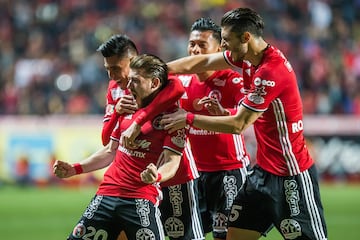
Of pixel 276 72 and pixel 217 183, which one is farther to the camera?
pixel 217 183

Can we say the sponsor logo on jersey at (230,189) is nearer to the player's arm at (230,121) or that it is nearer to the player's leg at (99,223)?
the player's arm at (230,121)

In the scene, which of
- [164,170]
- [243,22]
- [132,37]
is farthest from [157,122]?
[132,37]

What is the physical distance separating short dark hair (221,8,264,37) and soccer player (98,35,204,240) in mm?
603

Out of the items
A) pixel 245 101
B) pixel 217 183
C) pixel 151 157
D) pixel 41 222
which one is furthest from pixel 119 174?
pixel 41 222

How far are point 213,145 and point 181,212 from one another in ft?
2.90

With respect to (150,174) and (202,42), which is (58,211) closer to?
(202,42)

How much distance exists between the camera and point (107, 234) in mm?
6742

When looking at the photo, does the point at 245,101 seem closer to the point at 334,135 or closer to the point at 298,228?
the point at 298,228

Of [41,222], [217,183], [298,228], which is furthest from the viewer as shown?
[41,222]

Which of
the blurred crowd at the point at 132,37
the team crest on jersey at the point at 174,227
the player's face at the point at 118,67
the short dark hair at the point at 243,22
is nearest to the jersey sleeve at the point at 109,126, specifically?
the player's face at the point at 118,67

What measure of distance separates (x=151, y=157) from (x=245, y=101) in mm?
871

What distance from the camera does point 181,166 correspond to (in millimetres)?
7844

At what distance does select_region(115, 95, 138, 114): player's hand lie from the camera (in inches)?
275

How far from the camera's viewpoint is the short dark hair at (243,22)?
7020 millimetres
